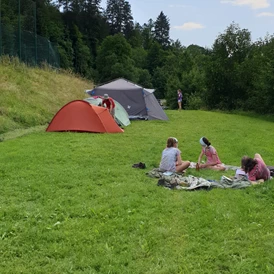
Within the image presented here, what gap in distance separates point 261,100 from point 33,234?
19840mm

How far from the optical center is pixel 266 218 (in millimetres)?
4543

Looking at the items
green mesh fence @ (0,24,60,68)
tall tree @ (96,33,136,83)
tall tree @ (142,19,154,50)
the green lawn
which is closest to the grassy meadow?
the green lawn

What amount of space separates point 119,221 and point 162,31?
285 ft

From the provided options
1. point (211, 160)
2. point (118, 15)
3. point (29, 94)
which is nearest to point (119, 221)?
point (211, 160)

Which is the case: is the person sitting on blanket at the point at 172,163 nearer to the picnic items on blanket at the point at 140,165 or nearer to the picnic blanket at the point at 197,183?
the picnic items on blanket at the point at 140,165

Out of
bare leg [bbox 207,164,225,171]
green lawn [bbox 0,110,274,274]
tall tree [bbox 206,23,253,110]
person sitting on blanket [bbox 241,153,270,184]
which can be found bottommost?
bare leg [bbox 207,164,225,171]

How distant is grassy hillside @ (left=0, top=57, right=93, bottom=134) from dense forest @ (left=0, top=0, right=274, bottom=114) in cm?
271

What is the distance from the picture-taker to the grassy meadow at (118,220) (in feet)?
11.3

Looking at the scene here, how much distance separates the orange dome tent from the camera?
11.4 meters

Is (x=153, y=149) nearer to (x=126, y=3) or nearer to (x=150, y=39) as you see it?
(x=126, y=3)

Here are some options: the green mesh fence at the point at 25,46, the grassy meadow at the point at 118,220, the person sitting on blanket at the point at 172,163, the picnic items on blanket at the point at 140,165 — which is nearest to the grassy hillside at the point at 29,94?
the green mesh fence at the point at 25,46

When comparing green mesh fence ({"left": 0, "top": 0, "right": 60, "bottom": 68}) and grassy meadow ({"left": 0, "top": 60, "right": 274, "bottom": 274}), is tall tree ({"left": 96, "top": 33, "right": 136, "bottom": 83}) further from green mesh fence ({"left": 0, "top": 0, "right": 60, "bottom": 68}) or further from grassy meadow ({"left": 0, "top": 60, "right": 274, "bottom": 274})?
grassy meadow ({"left": 0, "top": 60, "right": 274, "bottom": 274})

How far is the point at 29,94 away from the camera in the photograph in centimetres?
1586

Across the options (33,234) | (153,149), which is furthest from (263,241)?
(153,149)
